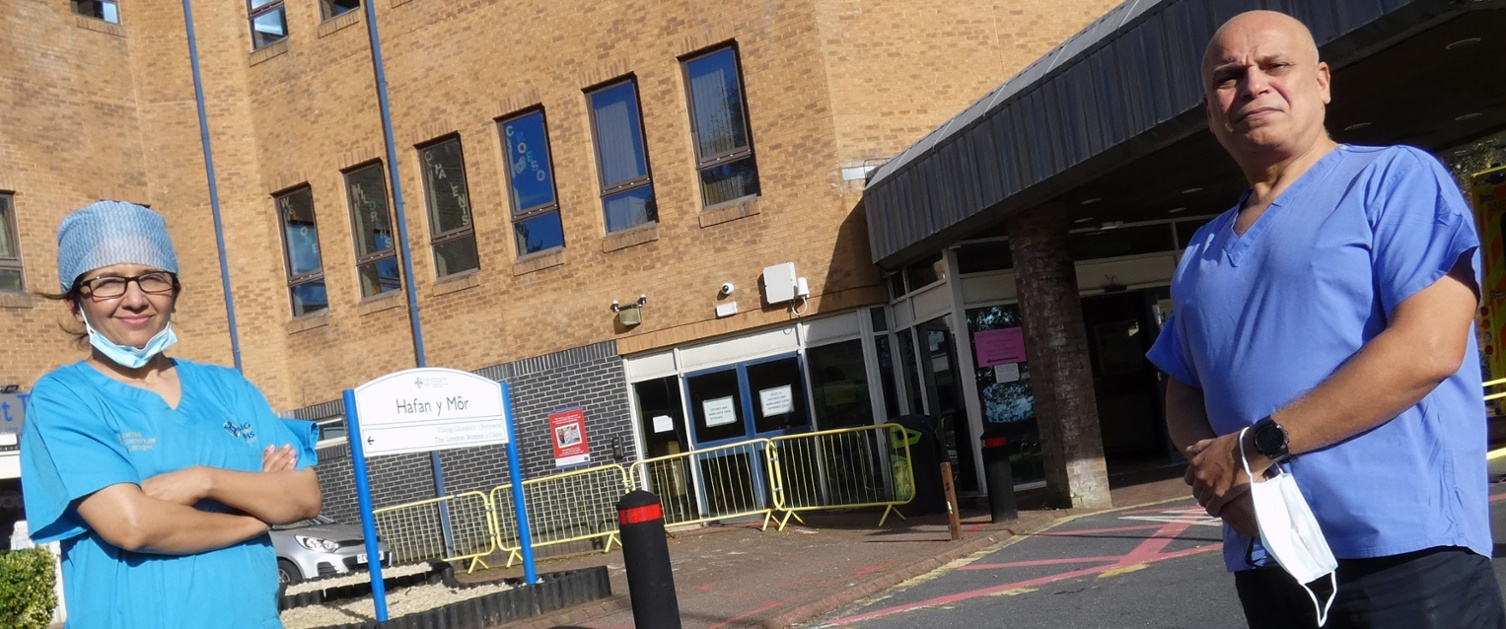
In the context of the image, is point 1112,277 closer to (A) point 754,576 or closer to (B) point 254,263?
(A) point 754,576

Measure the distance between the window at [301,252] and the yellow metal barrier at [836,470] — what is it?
898 centimetres

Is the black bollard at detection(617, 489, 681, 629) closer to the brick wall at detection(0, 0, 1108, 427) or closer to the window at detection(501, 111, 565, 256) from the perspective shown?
the brick wall at detection(0, 0, 1108, 427)

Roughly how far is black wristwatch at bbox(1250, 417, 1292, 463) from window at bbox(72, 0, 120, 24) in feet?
74.6

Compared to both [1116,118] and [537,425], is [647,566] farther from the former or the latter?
[537,425]

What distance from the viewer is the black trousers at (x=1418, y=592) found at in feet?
8.12

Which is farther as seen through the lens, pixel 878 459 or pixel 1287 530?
pixel 878 459

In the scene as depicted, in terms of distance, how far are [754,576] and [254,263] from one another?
13006 mm

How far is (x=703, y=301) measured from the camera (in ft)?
59.9

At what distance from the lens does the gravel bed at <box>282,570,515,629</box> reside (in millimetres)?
11648

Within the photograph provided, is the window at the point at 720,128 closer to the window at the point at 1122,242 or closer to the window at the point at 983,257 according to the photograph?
the window at the point at 983,257

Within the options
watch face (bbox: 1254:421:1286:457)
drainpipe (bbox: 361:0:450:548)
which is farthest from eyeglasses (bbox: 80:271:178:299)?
drainpipe (bbox: 361:0:450:548)

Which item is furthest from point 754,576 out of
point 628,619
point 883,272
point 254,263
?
point 254,263

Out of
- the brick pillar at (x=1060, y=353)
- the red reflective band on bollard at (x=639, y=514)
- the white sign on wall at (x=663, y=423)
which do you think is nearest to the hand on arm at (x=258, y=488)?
the red reflective band on bollard at (x=639, y=514)

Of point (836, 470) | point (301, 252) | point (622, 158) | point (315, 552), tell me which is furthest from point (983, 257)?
point (301, 252)
